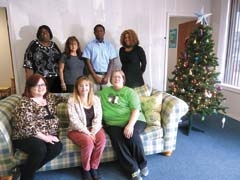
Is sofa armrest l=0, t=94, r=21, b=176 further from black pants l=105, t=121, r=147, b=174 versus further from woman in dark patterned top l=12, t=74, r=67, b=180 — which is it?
black pants l=105, t=121, r=147, b=174

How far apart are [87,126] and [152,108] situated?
833 mm

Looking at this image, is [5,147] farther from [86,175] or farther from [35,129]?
[86,175]

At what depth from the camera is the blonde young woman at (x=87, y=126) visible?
7.08ft

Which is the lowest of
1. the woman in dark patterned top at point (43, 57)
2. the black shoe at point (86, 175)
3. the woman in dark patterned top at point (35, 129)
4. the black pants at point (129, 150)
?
the black shoe at point (86, 175)

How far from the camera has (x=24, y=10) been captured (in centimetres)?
336

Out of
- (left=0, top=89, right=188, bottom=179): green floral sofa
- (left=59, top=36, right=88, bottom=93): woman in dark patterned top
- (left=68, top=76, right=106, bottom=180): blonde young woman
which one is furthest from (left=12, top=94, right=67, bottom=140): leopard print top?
(left=59, top=36, right=88, bottom=93): woman in dark patterned top

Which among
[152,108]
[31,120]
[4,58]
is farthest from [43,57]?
[4,58]

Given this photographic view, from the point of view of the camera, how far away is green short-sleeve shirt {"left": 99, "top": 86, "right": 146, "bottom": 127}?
7.94ft

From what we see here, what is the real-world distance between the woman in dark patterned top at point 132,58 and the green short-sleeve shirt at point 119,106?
0.80 meters

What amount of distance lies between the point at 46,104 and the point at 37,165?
594 millimetres

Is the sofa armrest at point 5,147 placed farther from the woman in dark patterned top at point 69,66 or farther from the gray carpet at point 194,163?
the woman in dark patterned top at point 69,66

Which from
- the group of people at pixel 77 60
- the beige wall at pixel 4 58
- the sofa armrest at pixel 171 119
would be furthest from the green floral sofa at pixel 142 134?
the beige wall at pixel 4 58

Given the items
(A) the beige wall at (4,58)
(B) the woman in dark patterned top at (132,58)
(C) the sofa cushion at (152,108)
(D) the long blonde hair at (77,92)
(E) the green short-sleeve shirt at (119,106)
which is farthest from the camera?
(A) the beige wall at (4,58)

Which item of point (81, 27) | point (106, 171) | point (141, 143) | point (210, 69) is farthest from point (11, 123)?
point (210, 69)
